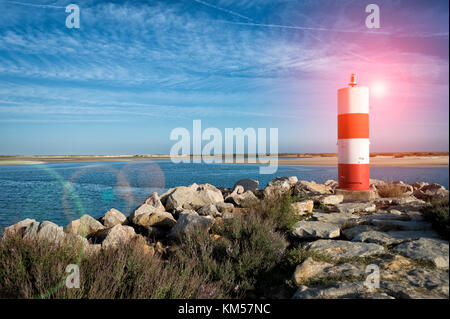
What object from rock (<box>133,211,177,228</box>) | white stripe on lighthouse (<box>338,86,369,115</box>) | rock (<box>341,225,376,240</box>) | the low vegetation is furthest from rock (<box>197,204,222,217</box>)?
white stripe on lighthouse (<box>338,86,369,115</box>)

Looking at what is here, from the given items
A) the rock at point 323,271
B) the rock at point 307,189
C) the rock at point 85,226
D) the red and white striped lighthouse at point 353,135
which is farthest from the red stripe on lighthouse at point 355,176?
the rock at point 85,226

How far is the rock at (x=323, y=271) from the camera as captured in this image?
3.47 m

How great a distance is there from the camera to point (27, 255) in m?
4.04

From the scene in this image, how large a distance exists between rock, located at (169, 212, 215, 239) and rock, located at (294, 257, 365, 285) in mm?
2416

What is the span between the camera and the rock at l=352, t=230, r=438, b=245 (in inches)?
158

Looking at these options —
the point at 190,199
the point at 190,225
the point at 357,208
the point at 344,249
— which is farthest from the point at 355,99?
the point at 190,199

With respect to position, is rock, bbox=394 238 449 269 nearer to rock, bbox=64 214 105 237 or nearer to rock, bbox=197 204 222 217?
rock, bbox=197 204 222 217

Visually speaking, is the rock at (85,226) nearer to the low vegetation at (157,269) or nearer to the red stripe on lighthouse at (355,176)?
the low vegetation at (157,269)

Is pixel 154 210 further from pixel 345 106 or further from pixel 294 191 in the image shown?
pixel 345 106

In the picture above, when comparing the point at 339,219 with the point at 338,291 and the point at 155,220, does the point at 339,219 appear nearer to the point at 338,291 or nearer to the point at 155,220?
the point at 338,291

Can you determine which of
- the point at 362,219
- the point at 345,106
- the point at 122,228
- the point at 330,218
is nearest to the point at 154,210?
the point at 122,228

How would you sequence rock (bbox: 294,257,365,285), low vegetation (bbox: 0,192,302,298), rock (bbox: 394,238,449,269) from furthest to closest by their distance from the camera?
rock (bbox: 294,257,365,285)
low vegetation (bbox: 0,192,302,298)
rock (bbox: 394,238,449,269)

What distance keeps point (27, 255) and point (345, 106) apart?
7.50 m
